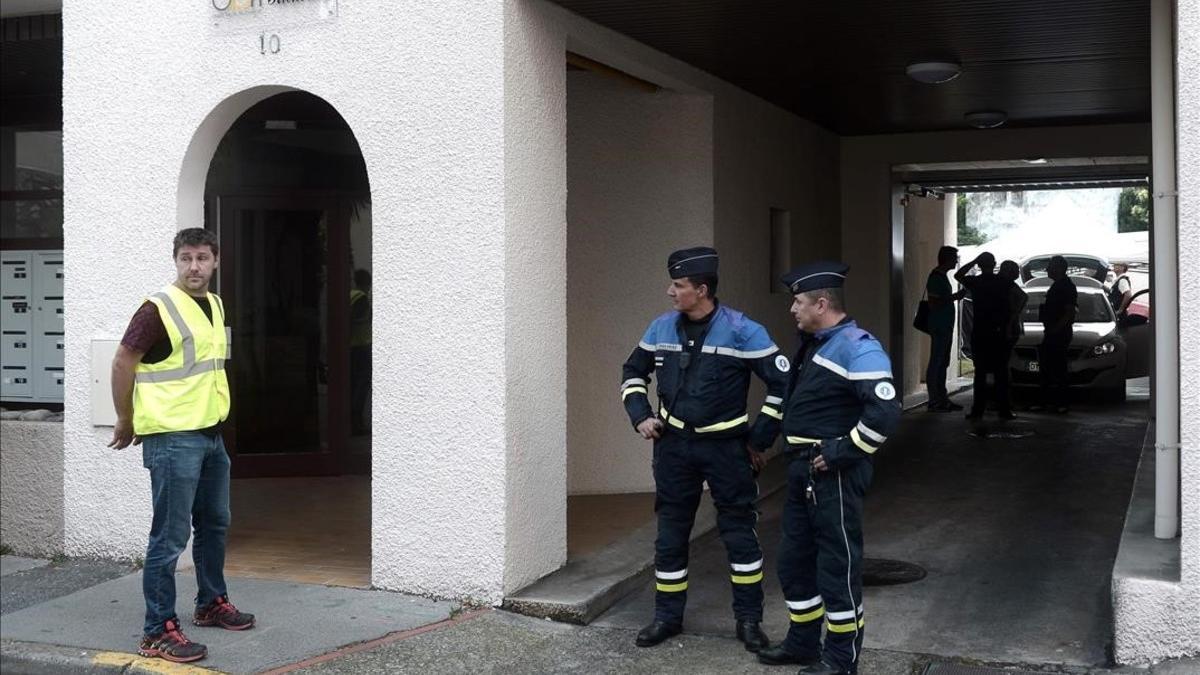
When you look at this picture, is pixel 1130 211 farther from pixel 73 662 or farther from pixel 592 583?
pixel 73 662

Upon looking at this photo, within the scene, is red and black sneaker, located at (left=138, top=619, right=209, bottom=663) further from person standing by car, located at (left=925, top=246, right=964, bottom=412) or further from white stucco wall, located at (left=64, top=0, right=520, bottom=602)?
person standing by car, located at (left=925, top=246, right=964, bottom=412)

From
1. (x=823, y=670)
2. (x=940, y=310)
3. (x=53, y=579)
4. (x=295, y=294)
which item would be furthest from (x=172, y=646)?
(x=940, y=310)

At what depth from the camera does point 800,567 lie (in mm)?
5508

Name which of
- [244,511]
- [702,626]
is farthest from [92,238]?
[702,626]

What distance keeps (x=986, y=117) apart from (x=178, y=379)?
28.3ft

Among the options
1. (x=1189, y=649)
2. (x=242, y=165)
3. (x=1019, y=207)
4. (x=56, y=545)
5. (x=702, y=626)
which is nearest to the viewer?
(x=1189, y=649)

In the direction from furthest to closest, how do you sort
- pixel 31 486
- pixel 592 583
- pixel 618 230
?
pixel 618 230 → pixel 31 486 → pixel 592 583

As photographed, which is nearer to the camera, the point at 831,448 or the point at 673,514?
the point at 831,448

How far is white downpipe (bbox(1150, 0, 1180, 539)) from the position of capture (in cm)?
583

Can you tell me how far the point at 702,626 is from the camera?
638 centimetres

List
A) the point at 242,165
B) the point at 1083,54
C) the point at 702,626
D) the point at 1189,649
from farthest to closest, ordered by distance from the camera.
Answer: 1. the point at 242,165
2. the point at 1083,54
3. the point at 702,626
4. the point at 1189,649

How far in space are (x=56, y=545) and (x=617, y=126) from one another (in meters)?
4.74

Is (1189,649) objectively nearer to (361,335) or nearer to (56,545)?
(56,545)

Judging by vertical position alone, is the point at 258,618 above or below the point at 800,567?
below
